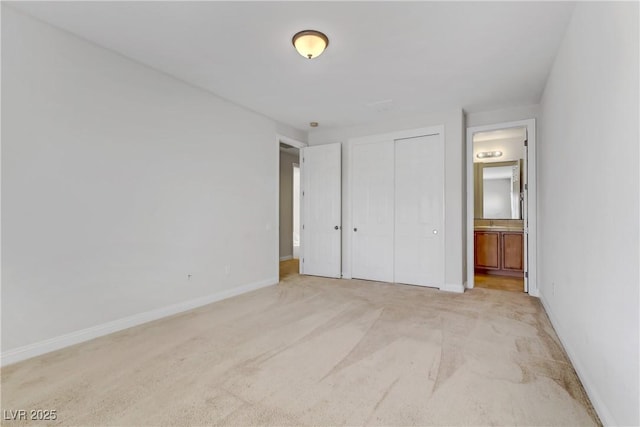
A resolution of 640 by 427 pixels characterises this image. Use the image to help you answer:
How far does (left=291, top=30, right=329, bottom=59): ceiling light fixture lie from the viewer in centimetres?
261

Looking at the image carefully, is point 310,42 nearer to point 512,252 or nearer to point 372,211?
point 372,211

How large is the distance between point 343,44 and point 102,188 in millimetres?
2578

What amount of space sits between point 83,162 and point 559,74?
14.4 feet

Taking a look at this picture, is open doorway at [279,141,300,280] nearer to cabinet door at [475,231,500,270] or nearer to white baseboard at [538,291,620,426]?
cabinet door at [475,231,500,270]

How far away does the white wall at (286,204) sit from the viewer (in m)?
7.48

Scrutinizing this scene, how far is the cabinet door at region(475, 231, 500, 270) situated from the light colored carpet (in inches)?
95.3

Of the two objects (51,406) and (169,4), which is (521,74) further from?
(51,406)

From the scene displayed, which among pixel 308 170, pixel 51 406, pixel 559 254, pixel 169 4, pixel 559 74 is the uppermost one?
pixel 169 4

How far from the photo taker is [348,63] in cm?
316

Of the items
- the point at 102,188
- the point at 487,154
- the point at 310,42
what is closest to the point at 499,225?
the point at 487,154

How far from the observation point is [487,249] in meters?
5.78

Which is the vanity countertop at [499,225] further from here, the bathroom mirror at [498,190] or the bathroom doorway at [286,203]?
the bathroom doorway at [286,203]

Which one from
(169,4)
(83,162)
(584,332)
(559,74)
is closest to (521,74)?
(559,74)

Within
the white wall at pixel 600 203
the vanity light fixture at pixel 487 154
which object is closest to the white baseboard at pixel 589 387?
the white wall at pixel 600 203
